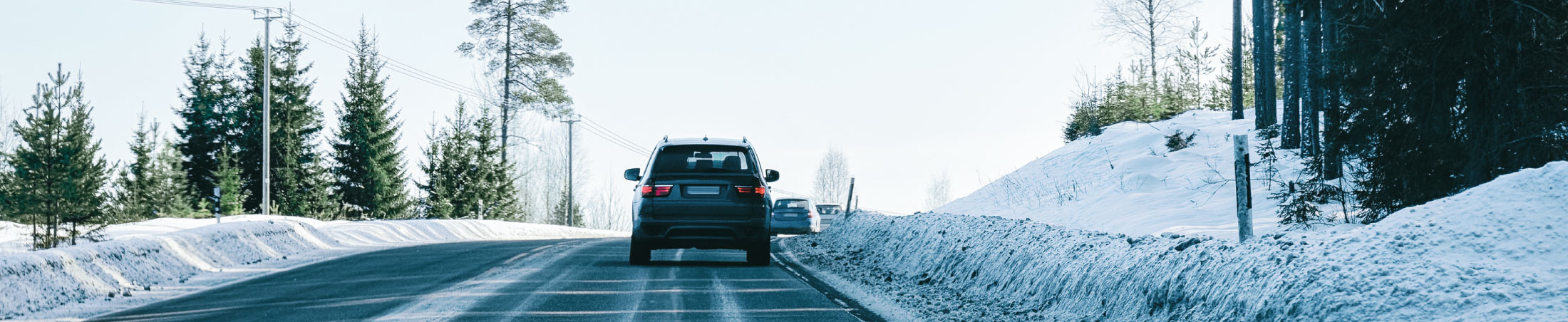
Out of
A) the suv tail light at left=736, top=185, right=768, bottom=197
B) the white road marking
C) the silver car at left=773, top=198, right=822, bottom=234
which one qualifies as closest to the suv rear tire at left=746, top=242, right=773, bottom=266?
the suv tail light at left=736, top=185, right=768, bottom=197

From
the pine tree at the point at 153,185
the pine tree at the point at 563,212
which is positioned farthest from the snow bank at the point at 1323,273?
the pine tree at the point at 563,212

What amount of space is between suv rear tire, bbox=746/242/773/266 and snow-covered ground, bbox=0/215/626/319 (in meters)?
6.13

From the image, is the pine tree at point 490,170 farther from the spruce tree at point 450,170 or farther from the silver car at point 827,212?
the silver car at point 827,212

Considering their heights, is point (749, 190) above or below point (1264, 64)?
below

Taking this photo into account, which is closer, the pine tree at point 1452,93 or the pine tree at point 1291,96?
the pine tree at point 1452,93

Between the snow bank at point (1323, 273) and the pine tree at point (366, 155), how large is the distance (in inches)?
1756

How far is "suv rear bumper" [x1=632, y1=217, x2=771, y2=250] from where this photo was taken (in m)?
13.2

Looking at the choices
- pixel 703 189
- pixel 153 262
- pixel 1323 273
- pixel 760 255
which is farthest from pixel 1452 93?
pixel 153 262

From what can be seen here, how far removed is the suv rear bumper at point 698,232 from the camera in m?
13.2

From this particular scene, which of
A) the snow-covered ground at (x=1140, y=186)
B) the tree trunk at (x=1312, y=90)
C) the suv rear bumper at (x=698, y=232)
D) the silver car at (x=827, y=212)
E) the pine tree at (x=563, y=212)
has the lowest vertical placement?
the pine tree at (x=563, y=212)

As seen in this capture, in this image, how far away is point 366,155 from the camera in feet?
165

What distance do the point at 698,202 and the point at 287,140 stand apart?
137ft

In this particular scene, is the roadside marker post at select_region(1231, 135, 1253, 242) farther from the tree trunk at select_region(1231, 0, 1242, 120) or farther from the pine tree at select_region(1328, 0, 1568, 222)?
the tree trunk at select_region(1231, 0, 1242, 120)

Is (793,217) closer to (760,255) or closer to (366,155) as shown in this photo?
(760,255)
